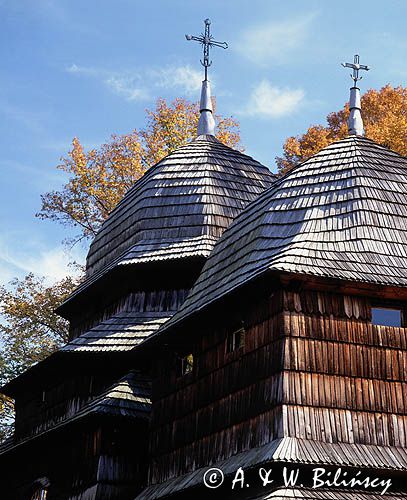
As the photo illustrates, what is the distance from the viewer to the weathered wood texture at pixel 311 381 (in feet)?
48.9

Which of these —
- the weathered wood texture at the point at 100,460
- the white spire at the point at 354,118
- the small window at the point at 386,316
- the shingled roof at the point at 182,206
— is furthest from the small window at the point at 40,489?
the white spire at the point at 354,118

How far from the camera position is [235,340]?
661 inches

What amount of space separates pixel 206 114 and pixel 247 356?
13925 millimetres

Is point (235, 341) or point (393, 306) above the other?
point (393, 306)

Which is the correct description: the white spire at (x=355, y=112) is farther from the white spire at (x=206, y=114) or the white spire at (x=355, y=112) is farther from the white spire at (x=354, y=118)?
the white spire at (x=206, y=114)

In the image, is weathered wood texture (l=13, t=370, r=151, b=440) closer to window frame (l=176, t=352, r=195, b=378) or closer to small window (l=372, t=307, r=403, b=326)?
window frame (l=176, t=352, r=195, b=378)

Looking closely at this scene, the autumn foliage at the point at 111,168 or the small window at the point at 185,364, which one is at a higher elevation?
the autumn foliage at the point at 111,168

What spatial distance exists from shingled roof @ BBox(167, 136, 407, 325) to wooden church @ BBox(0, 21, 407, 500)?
4cm

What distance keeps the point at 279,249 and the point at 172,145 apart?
64.1 feet

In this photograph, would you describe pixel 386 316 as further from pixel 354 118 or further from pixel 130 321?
pixel 354 118

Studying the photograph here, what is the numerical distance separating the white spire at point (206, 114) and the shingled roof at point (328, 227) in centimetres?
905

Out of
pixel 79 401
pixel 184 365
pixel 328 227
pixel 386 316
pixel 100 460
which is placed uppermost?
pixel 328 227

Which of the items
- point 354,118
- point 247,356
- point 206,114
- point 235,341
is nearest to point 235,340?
point 235,341

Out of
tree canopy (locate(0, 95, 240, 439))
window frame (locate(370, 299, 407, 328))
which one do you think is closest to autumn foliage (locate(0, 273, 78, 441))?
tree canopy (locate(0, 95, 240, 439))
